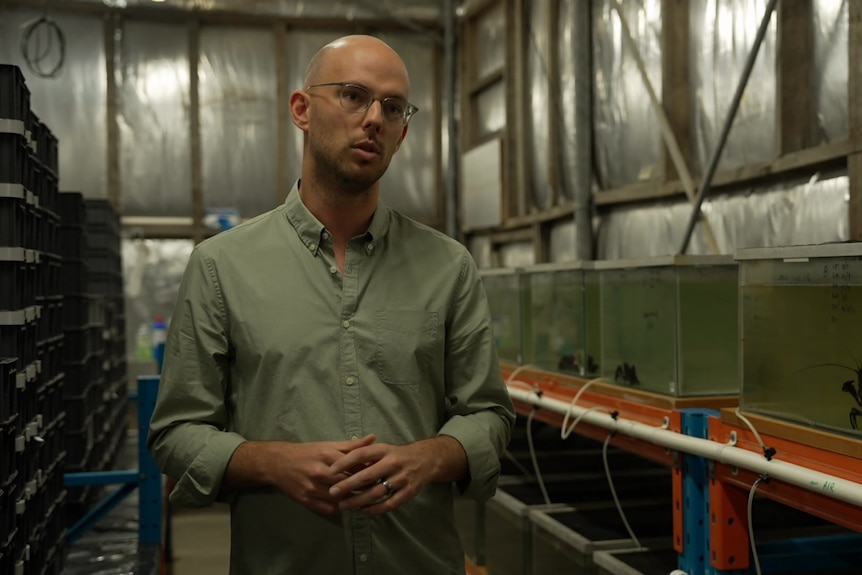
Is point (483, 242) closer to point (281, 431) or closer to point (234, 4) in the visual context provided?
point (234, 4)

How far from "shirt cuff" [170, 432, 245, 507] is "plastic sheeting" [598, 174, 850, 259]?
2595mm

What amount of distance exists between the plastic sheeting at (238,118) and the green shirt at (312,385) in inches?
246

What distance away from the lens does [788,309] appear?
6.95 feet

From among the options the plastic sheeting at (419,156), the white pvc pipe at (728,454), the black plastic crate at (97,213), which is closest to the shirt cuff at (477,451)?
the white pvc pipe at (728,454)

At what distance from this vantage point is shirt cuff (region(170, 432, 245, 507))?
4.44 feet

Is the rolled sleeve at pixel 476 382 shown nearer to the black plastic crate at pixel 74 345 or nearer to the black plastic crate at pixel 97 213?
the black plastic crate at pixel 74 345

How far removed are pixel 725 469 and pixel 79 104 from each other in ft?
21.3

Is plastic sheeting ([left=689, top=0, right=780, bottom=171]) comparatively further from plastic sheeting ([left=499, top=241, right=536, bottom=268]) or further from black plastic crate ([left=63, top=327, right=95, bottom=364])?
black plastic crate ([left=63, top=327, right=95, bottom=364])

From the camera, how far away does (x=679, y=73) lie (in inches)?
170

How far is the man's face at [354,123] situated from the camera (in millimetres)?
1445

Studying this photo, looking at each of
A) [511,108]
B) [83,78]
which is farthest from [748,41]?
[83,78]

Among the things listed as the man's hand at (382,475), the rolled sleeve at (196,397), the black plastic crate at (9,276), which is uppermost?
the black plastic crate at (9,276)

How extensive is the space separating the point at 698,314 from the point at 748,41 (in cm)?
164

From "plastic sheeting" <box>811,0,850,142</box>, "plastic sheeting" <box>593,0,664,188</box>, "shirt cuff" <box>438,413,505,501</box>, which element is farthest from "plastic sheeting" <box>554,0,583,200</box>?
"shirt cuff" <box>438,413,505,501</box>
